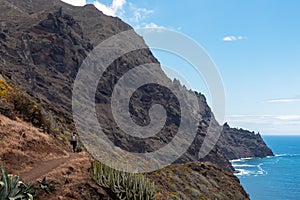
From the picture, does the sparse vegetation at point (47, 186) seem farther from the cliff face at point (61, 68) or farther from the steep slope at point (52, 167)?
the cliff face at point (61, 68)

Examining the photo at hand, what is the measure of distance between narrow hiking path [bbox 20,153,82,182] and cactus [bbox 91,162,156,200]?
1697 mm

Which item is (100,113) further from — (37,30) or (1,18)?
(1,18)

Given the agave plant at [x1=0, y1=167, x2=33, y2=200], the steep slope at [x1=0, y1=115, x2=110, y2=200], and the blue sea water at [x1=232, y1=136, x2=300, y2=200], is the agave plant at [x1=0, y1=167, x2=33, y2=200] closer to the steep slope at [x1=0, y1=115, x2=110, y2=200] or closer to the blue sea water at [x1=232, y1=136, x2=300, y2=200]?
the steep slope at [x1=0, y1=115, x2=110, y2=200]

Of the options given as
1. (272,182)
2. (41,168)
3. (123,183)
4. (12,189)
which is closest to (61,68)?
(272,182)

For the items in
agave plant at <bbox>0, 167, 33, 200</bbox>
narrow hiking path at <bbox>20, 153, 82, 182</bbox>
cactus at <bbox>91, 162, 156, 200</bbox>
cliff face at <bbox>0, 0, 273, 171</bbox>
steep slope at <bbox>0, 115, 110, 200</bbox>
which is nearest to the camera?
agave plant at <bbox>0, 167, 33, 200</bbox>

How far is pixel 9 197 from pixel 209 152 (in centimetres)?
13250

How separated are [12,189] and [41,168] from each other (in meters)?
3.48

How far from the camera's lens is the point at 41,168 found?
12117 millimetres

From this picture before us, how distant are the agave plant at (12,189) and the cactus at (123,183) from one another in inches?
110

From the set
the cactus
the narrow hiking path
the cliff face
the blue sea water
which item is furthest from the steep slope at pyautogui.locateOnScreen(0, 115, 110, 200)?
the blue sea water

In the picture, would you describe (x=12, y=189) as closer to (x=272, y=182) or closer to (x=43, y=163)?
(x=43, y=163)

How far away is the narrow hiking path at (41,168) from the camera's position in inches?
436

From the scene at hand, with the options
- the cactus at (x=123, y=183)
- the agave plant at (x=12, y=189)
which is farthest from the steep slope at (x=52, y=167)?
the agave plant at (x=12, y=189)

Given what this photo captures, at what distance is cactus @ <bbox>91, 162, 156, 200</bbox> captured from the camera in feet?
36.8
